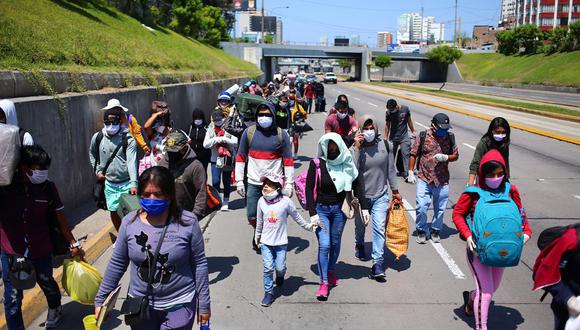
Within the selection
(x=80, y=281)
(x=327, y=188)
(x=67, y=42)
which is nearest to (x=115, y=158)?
(x=80, y=281)

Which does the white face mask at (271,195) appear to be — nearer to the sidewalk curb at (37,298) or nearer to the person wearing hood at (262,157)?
the person wearing hood at (262,157)

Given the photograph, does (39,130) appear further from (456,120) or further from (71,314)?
(456,120)

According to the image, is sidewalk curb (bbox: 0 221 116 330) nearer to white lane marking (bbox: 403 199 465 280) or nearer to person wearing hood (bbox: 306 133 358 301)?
person wearing hood (bbox: 306 133 358 301)

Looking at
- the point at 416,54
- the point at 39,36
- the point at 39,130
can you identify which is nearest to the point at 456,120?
the point at 39,36

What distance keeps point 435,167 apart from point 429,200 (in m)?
0.47

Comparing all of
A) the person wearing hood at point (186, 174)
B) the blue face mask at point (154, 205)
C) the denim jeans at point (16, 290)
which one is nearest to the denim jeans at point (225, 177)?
the person wearing hood at point (186, 174)

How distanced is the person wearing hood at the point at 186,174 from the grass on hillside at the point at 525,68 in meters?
53.8

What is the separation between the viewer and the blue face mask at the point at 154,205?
327 cm

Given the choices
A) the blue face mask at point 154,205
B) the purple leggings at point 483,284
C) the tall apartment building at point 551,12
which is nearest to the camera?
the blue face mask at point 154,205

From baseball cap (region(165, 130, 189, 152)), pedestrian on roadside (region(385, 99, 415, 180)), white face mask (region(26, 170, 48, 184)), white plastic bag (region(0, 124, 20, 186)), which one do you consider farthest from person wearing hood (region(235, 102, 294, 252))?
pedestrian on roadside (region(385, 99, 415, 180))

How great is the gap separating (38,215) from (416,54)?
8778 cm

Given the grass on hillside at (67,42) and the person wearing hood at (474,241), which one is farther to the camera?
the grass on hillside at (67,42)

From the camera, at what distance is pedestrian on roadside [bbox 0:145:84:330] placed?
421cm

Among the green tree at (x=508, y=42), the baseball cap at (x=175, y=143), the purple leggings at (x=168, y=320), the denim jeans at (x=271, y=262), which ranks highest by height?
the green tree at (x=508, y=42)
